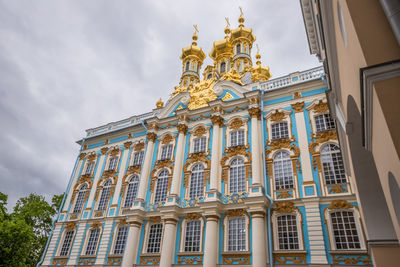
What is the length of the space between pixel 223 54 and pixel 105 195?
22.3 metres

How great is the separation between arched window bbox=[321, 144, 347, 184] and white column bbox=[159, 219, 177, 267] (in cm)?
992

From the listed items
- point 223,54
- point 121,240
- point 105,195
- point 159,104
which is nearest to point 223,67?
point 223,54

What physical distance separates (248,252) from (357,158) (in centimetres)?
931

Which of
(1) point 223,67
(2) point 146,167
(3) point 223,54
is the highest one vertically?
(3) point 223,54

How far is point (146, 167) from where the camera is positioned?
2175 centimetres

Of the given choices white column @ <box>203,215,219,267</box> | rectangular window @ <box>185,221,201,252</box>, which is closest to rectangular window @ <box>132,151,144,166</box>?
A: rectangular window @ <box>185,221,201,252</box>

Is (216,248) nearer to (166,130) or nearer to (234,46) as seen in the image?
(166,130)

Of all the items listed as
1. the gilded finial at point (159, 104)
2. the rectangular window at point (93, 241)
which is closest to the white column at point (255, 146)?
the gilded finial at point (159, 104)

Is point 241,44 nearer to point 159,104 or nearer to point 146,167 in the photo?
point 159,104

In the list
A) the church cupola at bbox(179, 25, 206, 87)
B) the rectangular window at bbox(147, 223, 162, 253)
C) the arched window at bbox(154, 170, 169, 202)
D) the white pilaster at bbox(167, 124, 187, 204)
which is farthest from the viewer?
the church cupola at bbox(179, 25, 206, 87)

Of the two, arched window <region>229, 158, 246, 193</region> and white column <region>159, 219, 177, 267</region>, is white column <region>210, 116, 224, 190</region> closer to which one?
arched window <region>229, 158, 246, 193</region>

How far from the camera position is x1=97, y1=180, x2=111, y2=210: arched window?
74.7 ft

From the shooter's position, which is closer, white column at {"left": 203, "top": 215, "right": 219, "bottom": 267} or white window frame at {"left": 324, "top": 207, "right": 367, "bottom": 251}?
white window frame at {"left": 324, "top": 207, "right": 367, "bottom": 251}

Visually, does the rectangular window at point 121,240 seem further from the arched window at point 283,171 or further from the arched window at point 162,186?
the arched window at point 283,171
